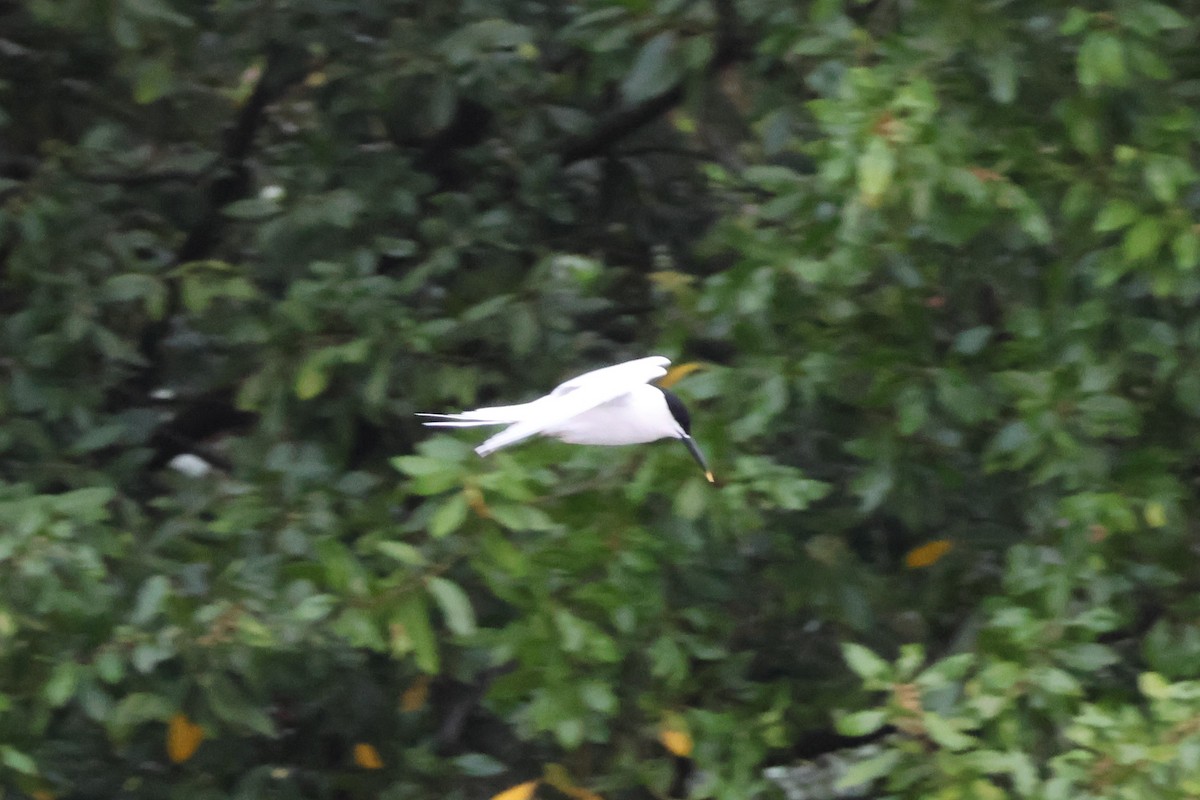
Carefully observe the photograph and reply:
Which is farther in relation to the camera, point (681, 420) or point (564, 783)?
point (564, 783)

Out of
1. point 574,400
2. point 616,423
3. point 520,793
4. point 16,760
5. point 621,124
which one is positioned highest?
point 574,400

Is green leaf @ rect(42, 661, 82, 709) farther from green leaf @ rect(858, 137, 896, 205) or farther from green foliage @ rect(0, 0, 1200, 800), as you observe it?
green leaf @ rect(858, 137, 896, 205)

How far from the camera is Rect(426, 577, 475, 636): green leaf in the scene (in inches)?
127

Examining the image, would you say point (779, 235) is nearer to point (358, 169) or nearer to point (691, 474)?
point (691, 474)

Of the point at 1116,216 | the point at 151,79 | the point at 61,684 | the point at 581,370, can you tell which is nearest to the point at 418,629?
the point at 61,684

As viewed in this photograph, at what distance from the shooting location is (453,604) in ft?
10.7

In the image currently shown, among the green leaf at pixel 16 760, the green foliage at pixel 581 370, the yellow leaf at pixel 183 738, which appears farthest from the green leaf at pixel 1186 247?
the green leaf at pixel 16 760

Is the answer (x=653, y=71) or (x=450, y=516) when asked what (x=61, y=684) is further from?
(x=653, y=71)

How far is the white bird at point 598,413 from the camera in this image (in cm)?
267

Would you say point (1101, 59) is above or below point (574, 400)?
above

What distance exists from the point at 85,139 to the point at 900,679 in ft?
6.76

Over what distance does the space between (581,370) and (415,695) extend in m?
0.77

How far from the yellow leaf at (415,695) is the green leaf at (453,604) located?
0.71 m

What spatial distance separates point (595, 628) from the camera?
11.1ft
